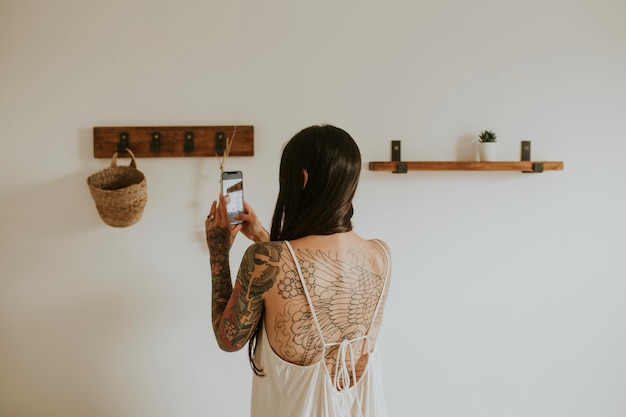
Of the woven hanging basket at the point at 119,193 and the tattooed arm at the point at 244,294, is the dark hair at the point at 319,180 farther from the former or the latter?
the woven hanging basket at the point at 119,193

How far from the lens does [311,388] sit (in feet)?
3.43

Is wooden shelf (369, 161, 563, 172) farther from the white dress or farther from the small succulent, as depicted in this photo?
the white dress

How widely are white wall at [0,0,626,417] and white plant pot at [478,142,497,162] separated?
0.31 ft

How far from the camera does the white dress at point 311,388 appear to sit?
1.04m

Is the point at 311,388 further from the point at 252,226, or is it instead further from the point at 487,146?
the point at 487,146

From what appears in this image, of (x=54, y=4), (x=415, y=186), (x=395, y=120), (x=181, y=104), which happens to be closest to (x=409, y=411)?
(x=415, y=186)

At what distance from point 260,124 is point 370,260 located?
2.53 ft

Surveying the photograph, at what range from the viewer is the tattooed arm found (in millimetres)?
986

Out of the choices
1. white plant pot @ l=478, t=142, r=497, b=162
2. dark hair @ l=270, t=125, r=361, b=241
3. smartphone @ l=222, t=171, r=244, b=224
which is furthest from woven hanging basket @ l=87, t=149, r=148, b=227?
white plant pot @ l=478, t=142, r=497, b=162

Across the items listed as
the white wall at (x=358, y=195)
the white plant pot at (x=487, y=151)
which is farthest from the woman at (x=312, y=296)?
the white plant pot at (x=487, y=151)

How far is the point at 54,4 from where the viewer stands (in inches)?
62.8

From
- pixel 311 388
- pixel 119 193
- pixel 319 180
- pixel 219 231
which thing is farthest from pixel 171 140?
pixel 311 388

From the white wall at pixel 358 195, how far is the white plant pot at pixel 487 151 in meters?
0.09

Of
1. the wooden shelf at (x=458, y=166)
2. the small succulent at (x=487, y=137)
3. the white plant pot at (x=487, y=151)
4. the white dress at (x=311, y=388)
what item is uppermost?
the small succulent at (x=487, y=137)
